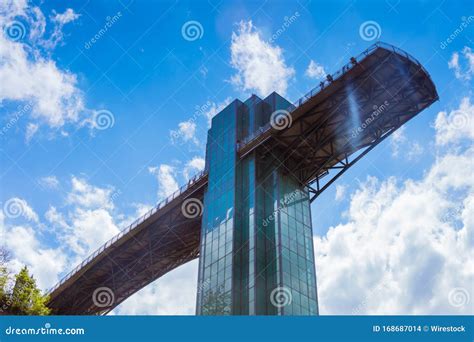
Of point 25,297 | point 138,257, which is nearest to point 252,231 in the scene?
point 25,297

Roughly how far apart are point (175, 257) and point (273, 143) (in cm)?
2764

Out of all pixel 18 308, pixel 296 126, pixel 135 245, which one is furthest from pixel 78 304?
pixel 296 126

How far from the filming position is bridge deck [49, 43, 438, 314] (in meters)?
45.3

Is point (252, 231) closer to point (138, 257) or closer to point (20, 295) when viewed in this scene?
point (20, 295)

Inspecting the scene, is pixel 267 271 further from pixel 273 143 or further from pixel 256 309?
pixel 273 143

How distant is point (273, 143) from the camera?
50.7 m

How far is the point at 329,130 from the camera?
5081cm

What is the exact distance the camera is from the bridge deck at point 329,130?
45281 mm

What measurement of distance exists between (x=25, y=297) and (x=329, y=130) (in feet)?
100.0

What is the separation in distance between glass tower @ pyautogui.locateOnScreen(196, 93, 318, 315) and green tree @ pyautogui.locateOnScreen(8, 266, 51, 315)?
1319cm

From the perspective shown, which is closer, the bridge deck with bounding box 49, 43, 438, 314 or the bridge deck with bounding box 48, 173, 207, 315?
the bridge deck with bounding box 49, 43, 438, 314

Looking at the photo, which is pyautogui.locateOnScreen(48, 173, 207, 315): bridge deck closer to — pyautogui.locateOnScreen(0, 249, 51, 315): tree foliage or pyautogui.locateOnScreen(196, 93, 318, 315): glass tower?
pyautogui.locateOnScreen(196, 93, 318, 315): glass tower

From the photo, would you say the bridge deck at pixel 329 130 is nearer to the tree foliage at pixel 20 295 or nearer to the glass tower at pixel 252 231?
the glass tower at pixel 252 231

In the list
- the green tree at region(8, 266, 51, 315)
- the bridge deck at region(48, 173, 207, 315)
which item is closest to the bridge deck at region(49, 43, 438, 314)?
the bridge deck at region(48, 173, 207, 315)
